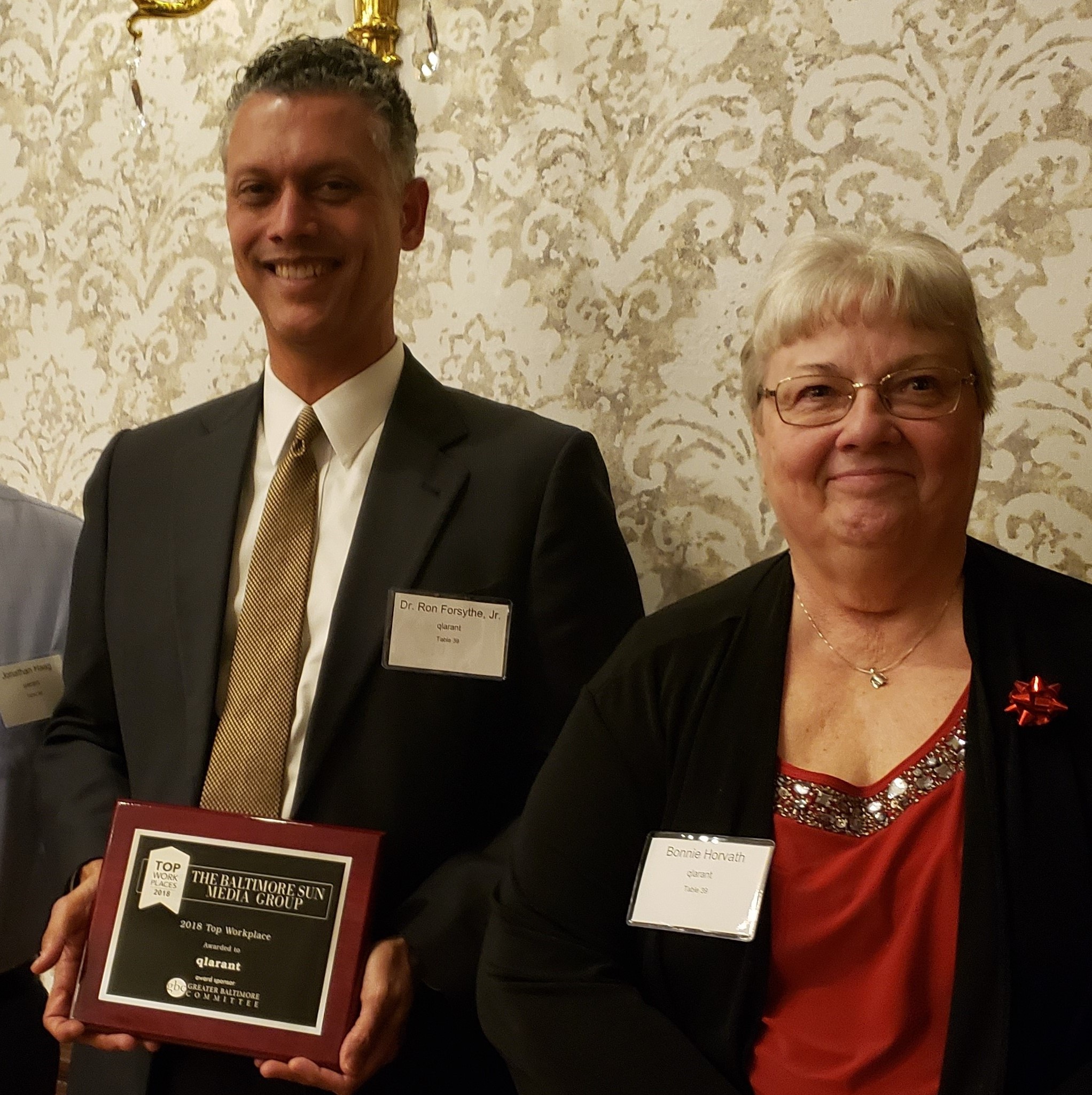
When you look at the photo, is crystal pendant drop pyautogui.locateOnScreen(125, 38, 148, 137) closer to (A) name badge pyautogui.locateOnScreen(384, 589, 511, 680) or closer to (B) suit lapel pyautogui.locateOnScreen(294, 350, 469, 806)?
(B) suit lapel pyautogui.locateOnScreen(294, 350, 469, 806)

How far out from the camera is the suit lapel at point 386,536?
154 cm

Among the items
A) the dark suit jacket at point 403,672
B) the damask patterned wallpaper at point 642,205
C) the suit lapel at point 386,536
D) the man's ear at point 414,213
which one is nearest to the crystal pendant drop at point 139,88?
the damask patterned wallpaper at point 642,205

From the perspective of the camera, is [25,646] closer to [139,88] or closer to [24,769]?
[24,769]

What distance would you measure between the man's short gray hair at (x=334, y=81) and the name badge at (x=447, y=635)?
622 mm

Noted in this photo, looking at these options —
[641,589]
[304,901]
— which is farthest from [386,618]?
[641,589]

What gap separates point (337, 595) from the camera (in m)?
1.59

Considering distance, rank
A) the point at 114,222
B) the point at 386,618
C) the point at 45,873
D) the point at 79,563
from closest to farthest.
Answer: the point at 386,618 < the point at 79,563 < the point at 45,873 < the point at 114,222

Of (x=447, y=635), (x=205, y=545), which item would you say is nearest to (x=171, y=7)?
(x=205, y=545)

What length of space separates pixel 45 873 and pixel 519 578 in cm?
94

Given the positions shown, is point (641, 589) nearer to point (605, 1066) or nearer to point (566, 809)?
point (566, 809)

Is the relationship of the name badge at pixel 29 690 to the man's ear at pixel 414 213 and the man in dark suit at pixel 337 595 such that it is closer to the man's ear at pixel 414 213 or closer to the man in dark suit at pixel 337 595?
the man in dark suit at pixel 337 595

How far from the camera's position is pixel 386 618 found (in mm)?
1567

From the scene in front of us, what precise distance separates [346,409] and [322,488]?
12 centimetres

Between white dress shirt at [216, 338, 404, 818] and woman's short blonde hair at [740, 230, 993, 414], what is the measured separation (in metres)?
0.60
